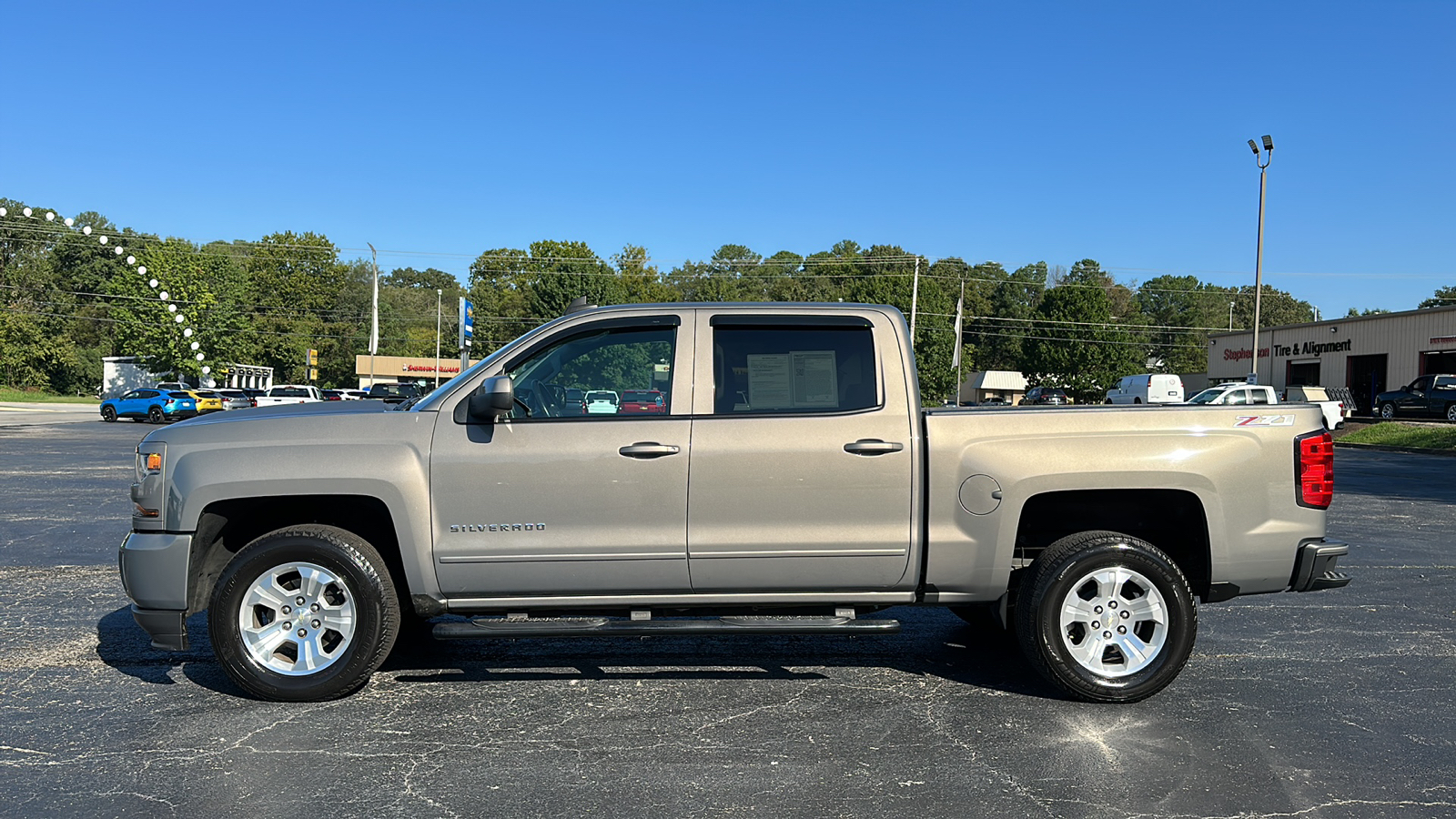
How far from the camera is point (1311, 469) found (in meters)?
4.95

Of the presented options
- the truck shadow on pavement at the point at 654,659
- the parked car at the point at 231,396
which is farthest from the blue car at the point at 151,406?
the truck shadow on pavement at the point at 654,659

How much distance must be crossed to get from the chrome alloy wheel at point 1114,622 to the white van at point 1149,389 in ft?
115

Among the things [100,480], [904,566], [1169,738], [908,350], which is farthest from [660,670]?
[100,480]

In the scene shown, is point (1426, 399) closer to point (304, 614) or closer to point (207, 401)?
point (304, 614)

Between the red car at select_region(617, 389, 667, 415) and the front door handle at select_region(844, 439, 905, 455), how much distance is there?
93 cm

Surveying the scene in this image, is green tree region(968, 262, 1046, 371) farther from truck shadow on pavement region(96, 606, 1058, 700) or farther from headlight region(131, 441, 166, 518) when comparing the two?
headlight region(131, 441, 166, 518)

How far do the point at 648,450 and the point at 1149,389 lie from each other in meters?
42.2

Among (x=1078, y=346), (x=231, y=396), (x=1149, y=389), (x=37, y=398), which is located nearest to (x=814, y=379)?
(x=1149, y=389)

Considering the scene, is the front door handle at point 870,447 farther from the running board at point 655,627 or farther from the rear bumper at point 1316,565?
the rear bumper at point 1316,565

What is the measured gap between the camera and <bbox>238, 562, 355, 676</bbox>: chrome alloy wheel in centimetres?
485

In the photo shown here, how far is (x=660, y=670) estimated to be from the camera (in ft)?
18.0

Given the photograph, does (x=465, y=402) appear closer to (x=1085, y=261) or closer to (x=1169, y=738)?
(x=1169, y=738)

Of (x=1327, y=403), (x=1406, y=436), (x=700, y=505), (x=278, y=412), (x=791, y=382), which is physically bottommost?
(x=1406, y=436)

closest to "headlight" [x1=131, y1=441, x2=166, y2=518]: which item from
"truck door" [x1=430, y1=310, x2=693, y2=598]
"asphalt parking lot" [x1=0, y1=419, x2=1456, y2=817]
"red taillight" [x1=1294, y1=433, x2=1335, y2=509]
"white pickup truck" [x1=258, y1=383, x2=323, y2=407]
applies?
→ "asphalt parking lot" [x1=0, y1=419, x2=1456, y2=817]
